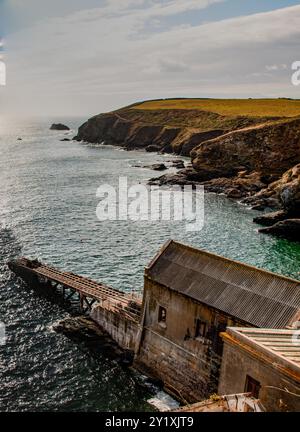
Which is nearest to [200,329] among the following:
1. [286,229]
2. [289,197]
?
[286,229]

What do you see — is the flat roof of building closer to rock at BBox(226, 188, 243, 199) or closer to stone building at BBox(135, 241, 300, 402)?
stone building at BBox(135, 241, 300, 402)

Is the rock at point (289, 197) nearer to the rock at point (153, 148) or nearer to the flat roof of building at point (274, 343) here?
the flat roof of building at point (274, 343)

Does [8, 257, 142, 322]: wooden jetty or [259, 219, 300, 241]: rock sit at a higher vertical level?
[259, 219, 300, 241]: rock

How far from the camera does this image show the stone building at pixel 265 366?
1927 centimetres

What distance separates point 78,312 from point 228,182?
228ft

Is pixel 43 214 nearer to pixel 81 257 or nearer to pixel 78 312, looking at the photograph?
pixel 81 257

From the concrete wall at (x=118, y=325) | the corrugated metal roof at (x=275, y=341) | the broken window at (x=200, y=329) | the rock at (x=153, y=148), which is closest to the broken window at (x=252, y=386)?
the corrugated metal roof at (x=275, y=341)

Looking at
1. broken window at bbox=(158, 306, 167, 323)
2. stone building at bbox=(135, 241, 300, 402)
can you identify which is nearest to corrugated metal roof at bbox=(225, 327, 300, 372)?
stone building at bbox=(135, 241, 300, 402)

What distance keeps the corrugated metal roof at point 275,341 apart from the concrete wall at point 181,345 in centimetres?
593

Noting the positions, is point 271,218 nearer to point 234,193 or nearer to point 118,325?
point 234,193

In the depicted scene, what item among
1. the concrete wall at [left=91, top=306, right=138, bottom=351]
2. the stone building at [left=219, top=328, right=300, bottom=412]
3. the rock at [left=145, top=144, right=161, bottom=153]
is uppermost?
the rock at [left=145, top=144, right=161, bottom=153]

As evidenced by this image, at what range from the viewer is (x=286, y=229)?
7175 cm

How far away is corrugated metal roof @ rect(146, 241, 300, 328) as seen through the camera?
27.3 metres

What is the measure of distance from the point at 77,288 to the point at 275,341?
93.3 feet
